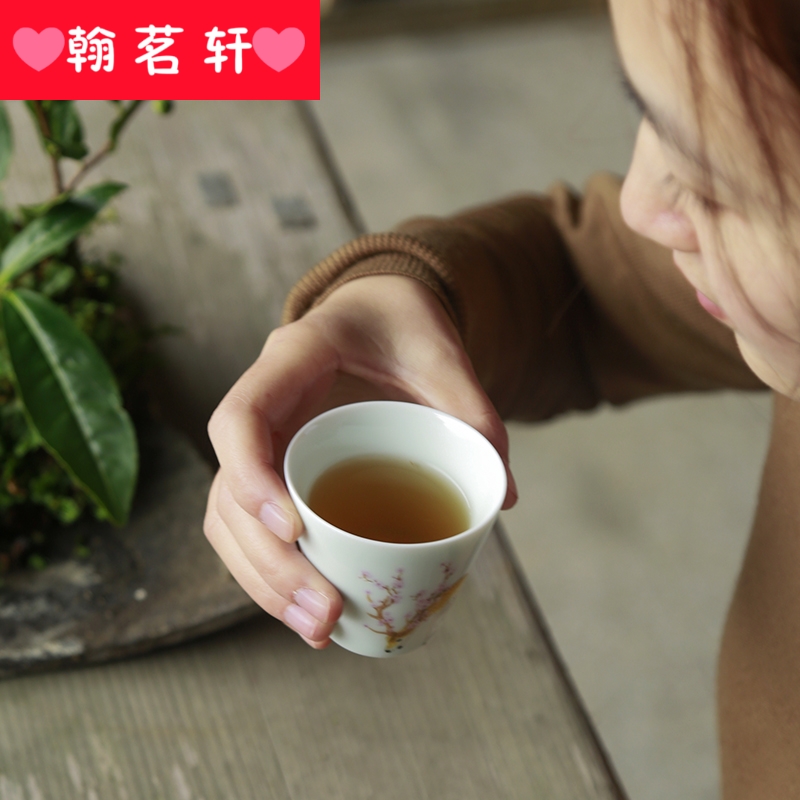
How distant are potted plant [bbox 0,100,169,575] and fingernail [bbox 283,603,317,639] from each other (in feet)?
0.56

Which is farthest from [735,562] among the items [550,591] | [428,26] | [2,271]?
[428,26]

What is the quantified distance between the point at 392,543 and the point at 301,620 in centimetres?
10

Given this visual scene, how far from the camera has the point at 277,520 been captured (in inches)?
17.5

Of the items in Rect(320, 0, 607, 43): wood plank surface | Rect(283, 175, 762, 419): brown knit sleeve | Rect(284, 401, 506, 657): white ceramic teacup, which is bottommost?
Rect(320, 0, 607, 43): wood plank surface

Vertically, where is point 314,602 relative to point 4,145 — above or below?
below

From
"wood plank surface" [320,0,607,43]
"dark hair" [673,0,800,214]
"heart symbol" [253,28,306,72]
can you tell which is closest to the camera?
"dark hair" [673,0,800,214]

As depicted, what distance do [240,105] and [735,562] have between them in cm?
130

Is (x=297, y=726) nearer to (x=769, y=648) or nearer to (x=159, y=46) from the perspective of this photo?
(x=769, y=648)

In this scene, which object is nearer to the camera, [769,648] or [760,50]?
[760,50]

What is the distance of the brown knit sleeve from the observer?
0.65m

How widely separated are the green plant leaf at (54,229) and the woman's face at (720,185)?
1.32ft

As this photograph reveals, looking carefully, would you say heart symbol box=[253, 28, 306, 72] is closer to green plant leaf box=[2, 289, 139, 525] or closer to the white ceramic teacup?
green plant leaf box=[2, 289, 139, 525]

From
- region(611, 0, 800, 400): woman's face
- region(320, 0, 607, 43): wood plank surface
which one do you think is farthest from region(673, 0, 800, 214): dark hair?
region(320, 0, 607, 43): wood plank surface

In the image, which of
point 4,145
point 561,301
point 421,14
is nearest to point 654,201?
point 561,301
